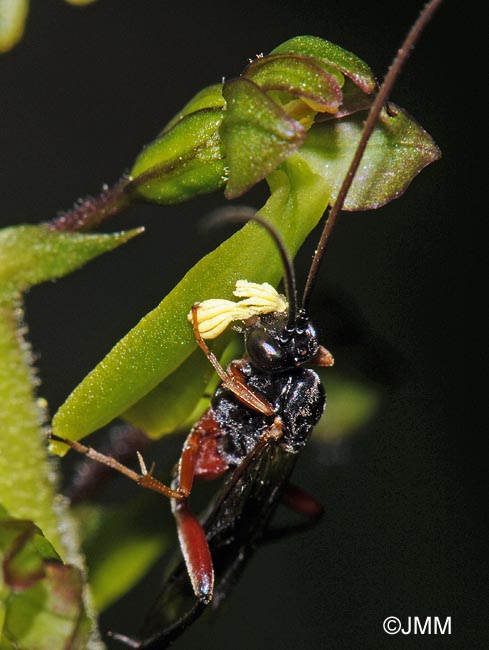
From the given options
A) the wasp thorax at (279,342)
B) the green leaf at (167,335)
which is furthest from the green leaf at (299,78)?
the wasp thorax at (279,342)

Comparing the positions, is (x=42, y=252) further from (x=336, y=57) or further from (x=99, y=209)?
(x=336, y=57)

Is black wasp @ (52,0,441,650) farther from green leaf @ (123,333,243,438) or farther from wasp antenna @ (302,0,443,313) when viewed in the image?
wasp antenna @ (302,0,443,313)

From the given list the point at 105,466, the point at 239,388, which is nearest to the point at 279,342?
the point at 239,388

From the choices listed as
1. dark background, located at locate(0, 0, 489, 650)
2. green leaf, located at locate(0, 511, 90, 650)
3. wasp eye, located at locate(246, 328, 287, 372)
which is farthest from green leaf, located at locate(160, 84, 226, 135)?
dark background, located at locate(0, 0, 489, 650)

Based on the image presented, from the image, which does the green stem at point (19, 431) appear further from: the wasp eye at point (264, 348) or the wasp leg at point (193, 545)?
the wasp eye at point (264, 348)

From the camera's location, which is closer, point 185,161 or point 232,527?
point 185,161

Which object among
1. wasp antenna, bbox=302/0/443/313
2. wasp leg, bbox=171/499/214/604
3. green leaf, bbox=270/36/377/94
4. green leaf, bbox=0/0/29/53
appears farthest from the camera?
wasp leg, bbox=171/499/214/604

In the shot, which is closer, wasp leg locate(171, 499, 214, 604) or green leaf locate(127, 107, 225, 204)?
green leaf locate(127, 107, 225, 204)
